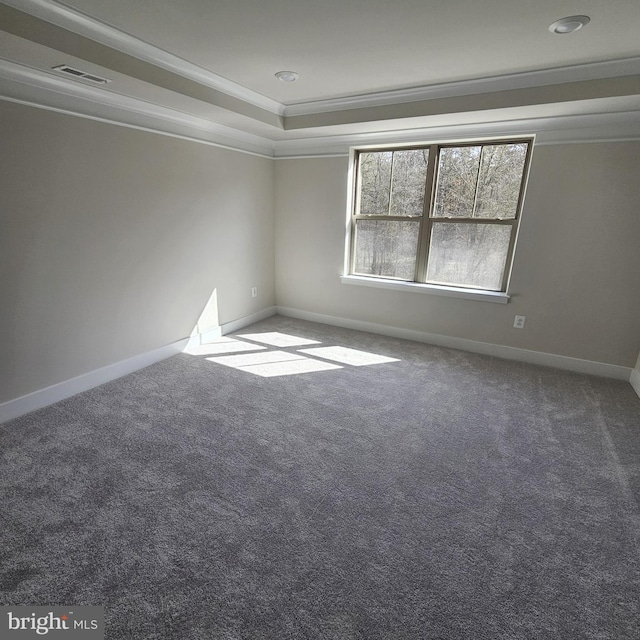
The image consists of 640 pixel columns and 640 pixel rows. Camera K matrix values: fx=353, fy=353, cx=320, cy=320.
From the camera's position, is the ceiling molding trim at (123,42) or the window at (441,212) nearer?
the ceiling molding trim at (123,42)

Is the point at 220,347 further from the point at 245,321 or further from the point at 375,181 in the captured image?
Result: the point at 375,181

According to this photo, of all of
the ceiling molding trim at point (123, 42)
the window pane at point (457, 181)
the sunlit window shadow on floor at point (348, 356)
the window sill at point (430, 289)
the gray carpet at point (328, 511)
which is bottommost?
the gray carpet at point (328, 511)

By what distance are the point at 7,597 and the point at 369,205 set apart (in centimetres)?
406

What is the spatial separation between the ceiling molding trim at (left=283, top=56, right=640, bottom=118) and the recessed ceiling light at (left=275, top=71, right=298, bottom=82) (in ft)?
1.88

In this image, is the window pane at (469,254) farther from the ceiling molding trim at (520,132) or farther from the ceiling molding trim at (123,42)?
the ceiling molding trim at (123,42)

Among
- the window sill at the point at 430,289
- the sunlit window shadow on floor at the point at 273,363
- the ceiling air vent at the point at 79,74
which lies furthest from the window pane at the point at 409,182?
the ceiling air vent at the point at 79,74

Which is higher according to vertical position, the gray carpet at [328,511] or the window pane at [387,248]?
the window pane at [387,248]

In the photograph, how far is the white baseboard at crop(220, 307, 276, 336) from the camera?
4191 mm

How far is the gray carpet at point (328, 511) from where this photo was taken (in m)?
1.31

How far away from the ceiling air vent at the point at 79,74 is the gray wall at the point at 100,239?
341mm

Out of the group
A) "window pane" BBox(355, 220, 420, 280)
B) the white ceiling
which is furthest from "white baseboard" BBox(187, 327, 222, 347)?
the white ceiling

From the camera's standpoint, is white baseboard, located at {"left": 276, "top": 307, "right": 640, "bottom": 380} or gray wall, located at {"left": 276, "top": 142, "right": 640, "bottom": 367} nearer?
gray wall, located at {"left": 276, "top": 142, "right": 640, "bottom": 367}

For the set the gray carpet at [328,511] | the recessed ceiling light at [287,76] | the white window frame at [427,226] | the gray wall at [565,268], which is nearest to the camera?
the gray carpet at [328,511]

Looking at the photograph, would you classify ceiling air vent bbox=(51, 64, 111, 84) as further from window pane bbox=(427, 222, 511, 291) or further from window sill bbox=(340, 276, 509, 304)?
window pane bbox=(427, 222, 511, 291)
